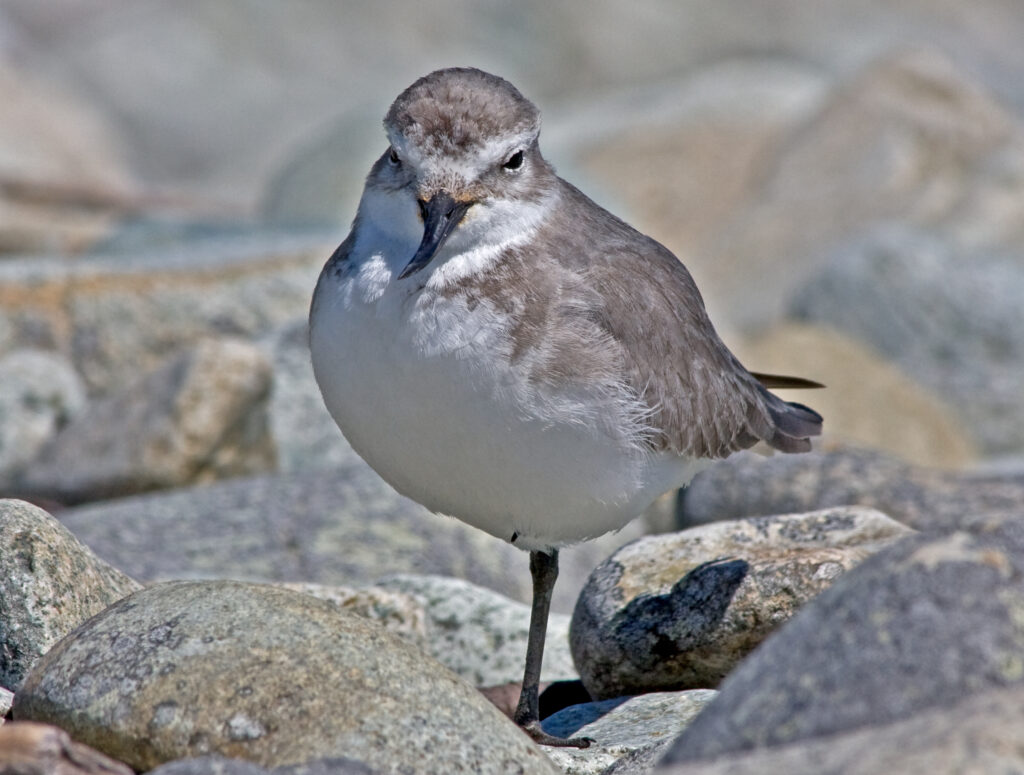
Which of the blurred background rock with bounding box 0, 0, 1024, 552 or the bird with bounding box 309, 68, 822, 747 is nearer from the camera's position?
the bird with bounding box 309, 68, 822, 747

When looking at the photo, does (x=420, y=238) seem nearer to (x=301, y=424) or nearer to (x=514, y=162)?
(x=514, y=162)

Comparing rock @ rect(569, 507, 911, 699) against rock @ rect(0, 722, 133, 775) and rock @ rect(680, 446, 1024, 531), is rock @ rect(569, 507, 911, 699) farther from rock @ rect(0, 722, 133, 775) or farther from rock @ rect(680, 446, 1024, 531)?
rock @ rect(0, 722, 133, 775)

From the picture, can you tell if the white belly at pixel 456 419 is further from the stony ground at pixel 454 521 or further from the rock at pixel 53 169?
the rock at pixel 53 169

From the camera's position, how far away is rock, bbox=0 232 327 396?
1090 centimetres

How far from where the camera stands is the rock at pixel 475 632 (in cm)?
659

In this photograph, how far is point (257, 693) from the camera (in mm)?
4332

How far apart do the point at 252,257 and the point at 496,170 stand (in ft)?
21.4

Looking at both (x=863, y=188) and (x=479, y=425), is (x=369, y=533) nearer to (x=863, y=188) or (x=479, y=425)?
(x=479, y=425)

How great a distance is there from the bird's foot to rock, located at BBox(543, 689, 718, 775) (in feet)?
0.14

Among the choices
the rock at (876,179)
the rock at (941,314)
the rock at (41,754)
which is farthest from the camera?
the rock at (876,179)

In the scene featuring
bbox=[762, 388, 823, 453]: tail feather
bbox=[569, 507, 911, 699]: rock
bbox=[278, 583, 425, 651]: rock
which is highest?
bbox=[762, 388, 823, 453]: tail feather

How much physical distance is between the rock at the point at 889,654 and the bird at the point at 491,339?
1.58 meters

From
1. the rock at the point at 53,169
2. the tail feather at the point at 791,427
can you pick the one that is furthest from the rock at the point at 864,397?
the rock at the point at 53,169

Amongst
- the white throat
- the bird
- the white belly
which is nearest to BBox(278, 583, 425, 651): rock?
the bird
